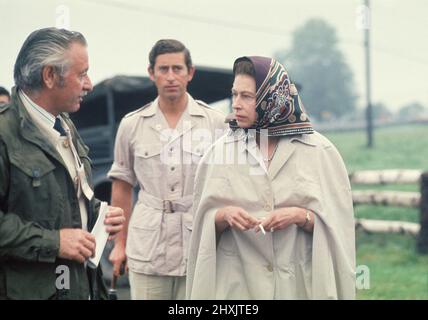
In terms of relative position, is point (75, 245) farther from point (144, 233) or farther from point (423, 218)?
point (423, 218)

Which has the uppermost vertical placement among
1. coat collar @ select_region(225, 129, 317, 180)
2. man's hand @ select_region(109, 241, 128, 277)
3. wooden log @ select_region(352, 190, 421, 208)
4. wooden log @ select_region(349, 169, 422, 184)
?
coat collar @ select_region(225, 129, 317, 180)

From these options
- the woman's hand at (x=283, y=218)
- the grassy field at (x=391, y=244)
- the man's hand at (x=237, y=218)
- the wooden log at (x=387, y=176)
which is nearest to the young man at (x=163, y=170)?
the man's hand at (x=237, y=218)

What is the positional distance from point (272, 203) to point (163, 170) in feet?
3.52

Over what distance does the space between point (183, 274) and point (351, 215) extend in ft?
3.75

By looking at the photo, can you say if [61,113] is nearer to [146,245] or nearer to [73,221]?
[73,221]

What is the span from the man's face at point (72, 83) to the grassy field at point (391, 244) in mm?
4249

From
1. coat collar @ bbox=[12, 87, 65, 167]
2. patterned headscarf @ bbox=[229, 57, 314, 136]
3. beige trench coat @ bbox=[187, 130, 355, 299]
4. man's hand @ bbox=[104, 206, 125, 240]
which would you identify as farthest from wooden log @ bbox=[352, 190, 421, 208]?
coat collar @ bbox=[12, 87, 65, 167]

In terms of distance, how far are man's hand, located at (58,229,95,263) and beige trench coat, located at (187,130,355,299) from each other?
740 mm

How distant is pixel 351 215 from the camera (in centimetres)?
347

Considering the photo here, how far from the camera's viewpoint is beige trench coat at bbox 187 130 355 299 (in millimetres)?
3303

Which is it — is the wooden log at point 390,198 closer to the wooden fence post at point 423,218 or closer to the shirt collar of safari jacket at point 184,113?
the wooden fence post at point 423,218

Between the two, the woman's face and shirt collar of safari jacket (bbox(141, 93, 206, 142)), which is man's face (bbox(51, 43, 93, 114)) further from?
shirt collar of safari jacket (bbox(141, 93, 206, 142))

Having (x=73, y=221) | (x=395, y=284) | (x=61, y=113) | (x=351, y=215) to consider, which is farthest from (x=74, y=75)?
(x=395, y=284)

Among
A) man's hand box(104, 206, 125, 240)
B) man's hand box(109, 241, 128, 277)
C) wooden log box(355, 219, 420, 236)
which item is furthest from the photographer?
wooden log box(355, 219, 420, 236)
